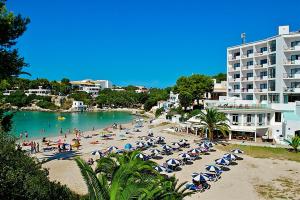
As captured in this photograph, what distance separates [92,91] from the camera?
189 metres

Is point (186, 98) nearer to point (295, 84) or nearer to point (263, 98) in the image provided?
point (263, 98)

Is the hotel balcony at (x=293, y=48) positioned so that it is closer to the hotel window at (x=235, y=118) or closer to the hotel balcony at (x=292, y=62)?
the hotel balcony at (x=292, y=62)

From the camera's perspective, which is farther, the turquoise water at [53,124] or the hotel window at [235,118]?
the turquoise water at [53,124]

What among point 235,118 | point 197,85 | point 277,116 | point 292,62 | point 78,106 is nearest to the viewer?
point 235,118

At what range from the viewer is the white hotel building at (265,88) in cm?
4444

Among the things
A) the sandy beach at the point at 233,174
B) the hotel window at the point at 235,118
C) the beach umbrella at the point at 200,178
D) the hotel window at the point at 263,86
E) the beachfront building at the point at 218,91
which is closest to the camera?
the sandy beach at the point at 233,174

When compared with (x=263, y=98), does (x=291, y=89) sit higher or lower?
higher

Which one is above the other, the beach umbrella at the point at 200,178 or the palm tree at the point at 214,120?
the palm tree at the point at 214,120

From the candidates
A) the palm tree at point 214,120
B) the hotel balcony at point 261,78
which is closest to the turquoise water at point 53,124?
the palm tree at point 214,120

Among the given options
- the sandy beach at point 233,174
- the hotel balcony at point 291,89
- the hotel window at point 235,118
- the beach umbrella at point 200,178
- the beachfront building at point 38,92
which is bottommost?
the sandy beach at point 233,174

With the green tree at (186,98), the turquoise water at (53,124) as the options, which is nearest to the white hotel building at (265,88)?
the green tree at (186,98)

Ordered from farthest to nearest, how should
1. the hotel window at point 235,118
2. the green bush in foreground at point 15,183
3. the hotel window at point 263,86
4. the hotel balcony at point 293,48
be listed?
the hotel window at point 263,86 → the hotel balcony at point 293,48 → the hotel window at point 235,118 → the green bush in foreground at point 15,183

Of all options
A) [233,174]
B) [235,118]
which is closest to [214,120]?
[235,118]

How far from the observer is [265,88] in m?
56.5
